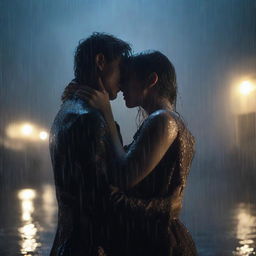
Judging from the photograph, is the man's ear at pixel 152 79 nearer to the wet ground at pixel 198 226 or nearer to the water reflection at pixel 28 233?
the wet ground at pixel 198 226

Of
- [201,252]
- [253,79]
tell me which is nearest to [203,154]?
[253,79]

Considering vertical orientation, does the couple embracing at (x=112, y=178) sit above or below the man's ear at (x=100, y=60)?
below

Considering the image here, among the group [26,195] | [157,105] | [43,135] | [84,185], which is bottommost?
[84,185]

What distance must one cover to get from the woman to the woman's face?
0.18 feet

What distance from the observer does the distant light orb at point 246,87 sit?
24.1m

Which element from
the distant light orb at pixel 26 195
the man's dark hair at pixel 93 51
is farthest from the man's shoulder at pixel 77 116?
the distant light orb at pixel 26 195

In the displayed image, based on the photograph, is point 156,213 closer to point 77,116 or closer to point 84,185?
point 84,185

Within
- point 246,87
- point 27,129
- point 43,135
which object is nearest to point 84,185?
point 246,87

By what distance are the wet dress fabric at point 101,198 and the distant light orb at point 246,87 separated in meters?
22.9

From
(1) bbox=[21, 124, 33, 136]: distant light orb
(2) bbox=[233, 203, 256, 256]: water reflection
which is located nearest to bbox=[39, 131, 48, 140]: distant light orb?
(1) bbox=[21, 124, 33, 136]: distant light orb

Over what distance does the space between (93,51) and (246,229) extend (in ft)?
27.3

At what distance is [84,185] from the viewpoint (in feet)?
7.18

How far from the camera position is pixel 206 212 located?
12.7m

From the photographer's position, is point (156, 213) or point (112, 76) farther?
point (112, 76)
